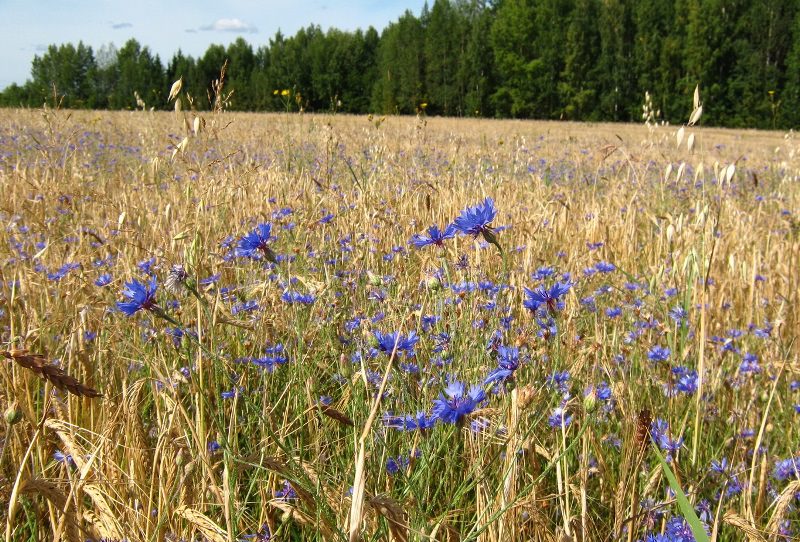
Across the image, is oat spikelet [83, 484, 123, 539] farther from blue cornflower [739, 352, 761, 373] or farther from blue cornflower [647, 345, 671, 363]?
blue cornflower [739, 352, 761, 373]

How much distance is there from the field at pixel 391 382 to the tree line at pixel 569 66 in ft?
86.5

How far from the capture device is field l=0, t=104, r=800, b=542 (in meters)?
1.20

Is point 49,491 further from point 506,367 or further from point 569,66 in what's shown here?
point 569,66

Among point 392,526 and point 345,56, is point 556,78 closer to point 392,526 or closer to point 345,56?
point 345,56

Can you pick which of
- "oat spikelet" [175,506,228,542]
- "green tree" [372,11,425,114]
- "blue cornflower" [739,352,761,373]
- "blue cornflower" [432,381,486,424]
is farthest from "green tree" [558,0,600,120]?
"oat spikelet" [175,506,228,542]

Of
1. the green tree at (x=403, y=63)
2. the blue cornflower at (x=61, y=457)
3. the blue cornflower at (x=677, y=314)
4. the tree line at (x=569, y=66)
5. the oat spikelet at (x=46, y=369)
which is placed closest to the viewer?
the oat spikelet at (x=46, y=369)

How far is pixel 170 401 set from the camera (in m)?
1.39

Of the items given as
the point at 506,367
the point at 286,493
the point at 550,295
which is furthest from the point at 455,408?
the point at 286,493

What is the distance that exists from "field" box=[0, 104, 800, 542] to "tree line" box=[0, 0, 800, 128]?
26.4 meters

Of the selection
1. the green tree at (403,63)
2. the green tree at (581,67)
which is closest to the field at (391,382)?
the green tree at (403,63)

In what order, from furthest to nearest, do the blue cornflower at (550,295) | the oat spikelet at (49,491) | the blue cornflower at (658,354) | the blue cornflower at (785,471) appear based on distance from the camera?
the blue cornflower at (658,354) → the blue cornflower at (785,471) → the blue cornflower at (550,295) → the oat spikelet at (49,491)

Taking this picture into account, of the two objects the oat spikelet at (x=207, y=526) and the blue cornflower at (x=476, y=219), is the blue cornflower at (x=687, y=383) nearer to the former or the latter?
the blue cornflower at (x=476, y=219)

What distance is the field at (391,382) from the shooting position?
1.20 meters

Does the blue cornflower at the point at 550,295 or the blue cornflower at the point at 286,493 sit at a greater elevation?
the blue cornflower at the point at 550,295
